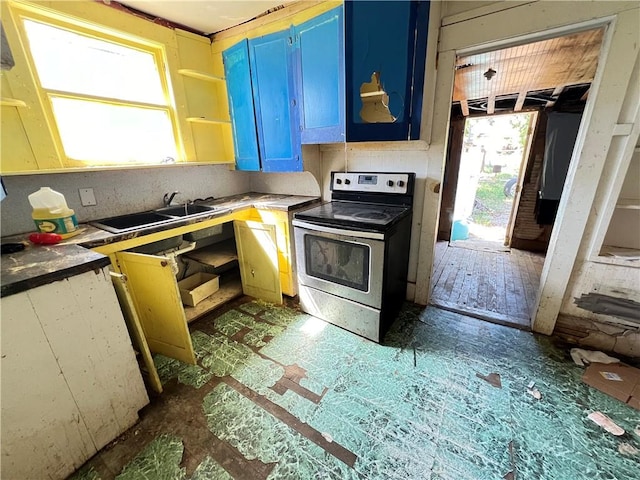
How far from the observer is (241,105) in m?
2.37

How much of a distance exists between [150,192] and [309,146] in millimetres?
1461

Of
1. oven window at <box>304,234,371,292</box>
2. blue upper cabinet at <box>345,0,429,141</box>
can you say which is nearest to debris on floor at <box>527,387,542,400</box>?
oven window at <box>304,234,371,292</box>

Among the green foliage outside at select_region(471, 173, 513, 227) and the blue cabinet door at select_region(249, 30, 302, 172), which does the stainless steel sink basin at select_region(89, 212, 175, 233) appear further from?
the green foliage outside at select_region(471, 173, 513, 227)

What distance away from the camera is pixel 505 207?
226 inches

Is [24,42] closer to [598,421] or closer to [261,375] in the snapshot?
[261,375]

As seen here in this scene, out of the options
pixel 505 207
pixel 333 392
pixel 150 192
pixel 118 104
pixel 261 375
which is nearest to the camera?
pixel 333 392

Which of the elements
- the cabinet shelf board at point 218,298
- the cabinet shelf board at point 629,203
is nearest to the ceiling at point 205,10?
the cabinet shelf board at point 218,298

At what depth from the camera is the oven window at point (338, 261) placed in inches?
70.3

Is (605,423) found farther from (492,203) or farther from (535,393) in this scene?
(492,203)

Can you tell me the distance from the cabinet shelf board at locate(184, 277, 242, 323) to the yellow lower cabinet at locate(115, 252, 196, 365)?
373mm

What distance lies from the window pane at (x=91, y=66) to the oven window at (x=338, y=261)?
1852mm

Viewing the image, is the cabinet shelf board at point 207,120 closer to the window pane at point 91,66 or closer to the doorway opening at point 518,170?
the window pane at point 91,66

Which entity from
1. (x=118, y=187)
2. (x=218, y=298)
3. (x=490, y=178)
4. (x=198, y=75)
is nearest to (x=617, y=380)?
(x=218, y=298)

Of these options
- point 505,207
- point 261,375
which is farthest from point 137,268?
point 505,207
